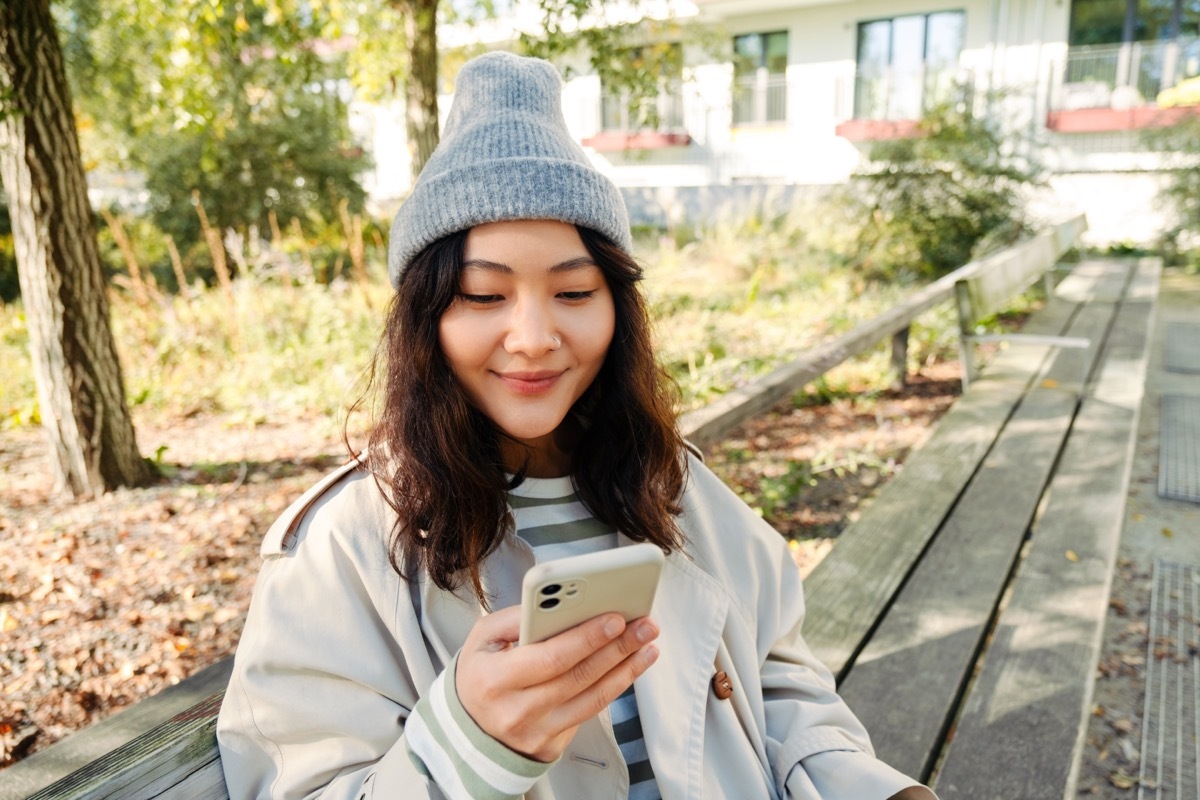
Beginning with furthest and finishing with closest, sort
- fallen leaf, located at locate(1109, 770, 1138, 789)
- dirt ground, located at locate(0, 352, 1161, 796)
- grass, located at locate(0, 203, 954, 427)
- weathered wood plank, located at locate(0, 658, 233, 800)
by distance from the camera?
grass, located at locate(0, 203, 954, 427) < dirt ground, located at locate(0, 352, 1161, 796) < fallen leaf, located at locate(1109, 770, 1138, 789) < weathered wood plank, located at locate(0, 658, 233, 800)

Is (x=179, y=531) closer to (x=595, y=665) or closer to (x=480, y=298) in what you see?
(x=480, y=298)

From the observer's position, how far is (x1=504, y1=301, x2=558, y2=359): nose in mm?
1197

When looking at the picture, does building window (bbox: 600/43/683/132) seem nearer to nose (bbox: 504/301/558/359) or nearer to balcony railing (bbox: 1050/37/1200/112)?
nose (bbox: 504/301/558/359)

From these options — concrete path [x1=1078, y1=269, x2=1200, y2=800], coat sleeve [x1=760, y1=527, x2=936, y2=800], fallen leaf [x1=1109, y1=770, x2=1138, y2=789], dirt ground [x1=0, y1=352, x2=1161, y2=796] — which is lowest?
fallen leaf [x1=1109, y1=770, x2=1138, y2=789]

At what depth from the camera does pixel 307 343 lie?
239 inches

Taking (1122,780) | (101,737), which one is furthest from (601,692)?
(1122,780)

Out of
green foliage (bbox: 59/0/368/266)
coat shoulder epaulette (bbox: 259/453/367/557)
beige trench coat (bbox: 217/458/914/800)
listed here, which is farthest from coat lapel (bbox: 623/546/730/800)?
green foliage (bbox: 59/0/368/266)

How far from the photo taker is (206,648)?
2582mm

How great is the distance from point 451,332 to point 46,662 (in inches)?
79.5

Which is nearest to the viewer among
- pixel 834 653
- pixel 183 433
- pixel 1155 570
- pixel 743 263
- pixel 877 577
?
pixel 834 653

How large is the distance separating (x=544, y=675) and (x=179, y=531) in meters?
2.99

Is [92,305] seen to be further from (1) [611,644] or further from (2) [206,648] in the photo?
(1) [611,644]

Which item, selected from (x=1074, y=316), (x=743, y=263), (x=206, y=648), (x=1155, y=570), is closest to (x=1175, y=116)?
(x=743, y=263)

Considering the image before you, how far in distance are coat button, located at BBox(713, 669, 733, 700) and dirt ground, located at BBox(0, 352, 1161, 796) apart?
1803 millimetres
